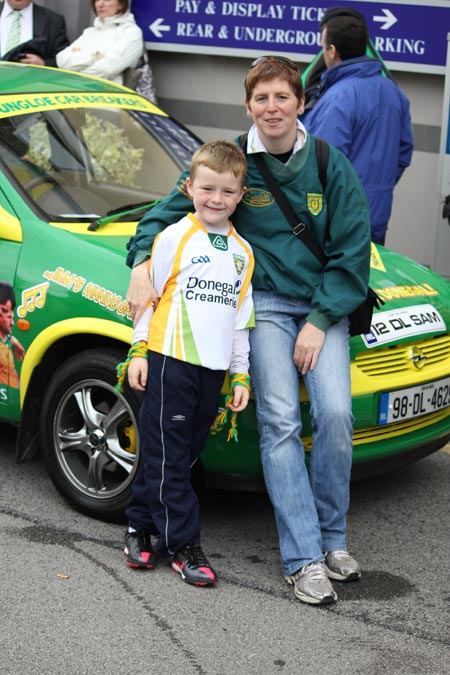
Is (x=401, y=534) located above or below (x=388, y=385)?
below

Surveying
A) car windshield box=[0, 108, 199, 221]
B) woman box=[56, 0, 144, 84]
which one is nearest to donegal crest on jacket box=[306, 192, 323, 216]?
car windshield box=[0, 108, 199, 221]

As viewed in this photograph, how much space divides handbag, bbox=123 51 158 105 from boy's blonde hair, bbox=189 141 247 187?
5.30 m

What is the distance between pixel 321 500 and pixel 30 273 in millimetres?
1488

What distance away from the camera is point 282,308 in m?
4.10

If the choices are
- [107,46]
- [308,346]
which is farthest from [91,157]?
[107,46]

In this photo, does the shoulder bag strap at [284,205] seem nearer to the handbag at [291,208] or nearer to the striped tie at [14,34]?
the handbag at [291,208]

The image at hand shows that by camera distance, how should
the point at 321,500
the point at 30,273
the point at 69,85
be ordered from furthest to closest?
the point at 69,85
the point at 30,273
the point at 321,500

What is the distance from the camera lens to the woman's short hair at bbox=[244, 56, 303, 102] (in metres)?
3.96

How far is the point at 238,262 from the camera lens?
3.97 meters

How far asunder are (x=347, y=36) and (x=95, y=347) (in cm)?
256

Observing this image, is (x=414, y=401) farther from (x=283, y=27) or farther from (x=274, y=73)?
(x=283, y=27)

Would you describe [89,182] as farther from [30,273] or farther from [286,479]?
[286,479]

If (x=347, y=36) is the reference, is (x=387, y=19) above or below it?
above

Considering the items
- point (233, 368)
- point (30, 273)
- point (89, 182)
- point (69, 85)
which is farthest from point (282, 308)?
point (69, 85)
